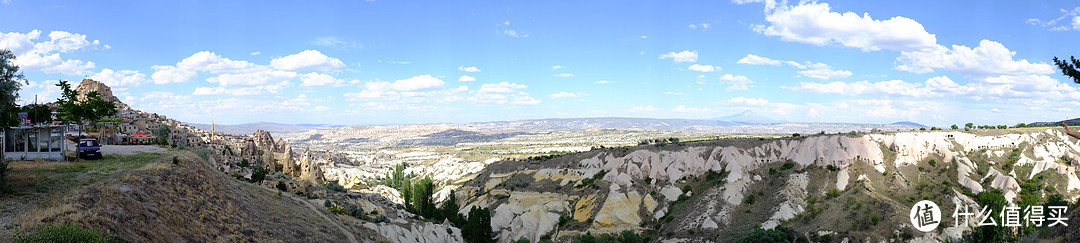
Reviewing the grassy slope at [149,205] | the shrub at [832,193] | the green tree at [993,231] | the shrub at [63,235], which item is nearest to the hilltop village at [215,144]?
the grassy slope at [149,205]

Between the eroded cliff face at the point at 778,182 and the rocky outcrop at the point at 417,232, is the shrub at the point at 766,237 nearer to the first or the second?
the eroded cliff face at the point at 778,182

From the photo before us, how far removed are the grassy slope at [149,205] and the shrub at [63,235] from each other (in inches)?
30.8

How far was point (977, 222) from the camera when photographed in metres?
43.2

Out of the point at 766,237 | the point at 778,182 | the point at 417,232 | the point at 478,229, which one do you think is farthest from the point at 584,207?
the point at 766,237

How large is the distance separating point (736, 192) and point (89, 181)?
52364mm

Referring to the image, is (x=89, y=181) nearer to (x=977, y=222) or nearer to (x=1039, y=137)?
(x=977, y=222)

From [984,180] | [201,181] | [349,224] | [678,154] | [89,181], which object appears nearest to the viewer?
[89,181]

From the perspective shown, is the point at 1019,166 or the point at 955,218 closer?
the point at 955,218

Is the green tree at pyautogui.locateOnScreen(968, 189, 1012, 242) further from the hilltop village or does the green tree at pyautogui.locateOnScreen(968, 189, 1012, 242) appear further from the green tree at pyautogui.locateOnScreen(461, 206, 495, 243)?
the hilltop village

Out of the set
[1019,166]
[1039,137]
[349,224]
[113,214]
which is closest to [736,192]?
[1019,166]

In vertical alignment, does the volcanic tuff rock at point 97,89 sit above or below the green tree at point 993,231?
above

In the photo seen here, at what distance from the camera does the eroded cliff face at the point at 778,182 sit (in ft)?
162

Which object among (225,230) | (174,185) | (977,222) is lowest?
(977,222)

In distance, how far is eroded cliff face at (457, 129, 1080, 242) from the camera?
4928cm
